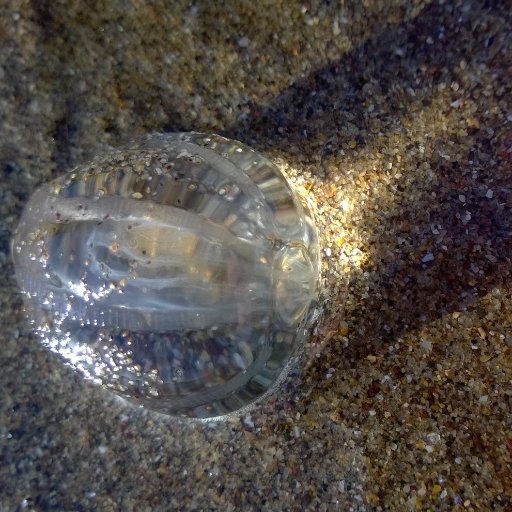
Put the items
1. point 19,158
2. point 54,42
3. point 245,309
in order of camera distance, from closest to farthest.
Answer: point 245,309
point 54,42
point 19,158

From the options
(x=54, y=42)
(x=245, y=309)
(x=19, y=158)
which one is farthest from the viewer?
(x=19, y=158)

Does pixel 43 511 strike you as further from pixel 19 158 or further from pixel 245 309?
pixel 19 158

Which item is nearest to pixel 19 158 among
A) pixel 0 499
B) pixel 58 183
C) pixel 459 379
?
pixel 58 183

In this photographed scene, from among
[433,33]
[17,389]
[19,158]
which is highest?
[433,33]

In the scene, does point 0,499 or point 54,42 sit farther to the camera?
point 0,499

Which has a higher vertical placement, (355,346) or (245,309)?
(245,309)

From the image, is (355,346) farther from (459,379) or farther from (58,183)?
(58,183)
